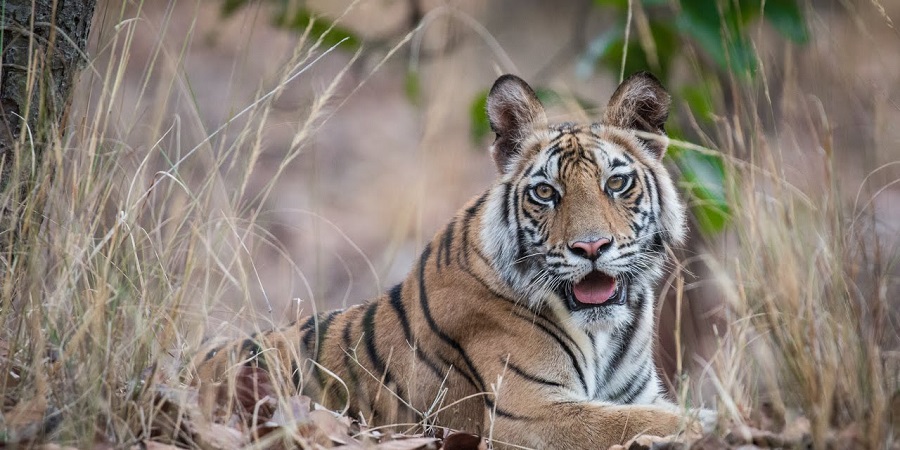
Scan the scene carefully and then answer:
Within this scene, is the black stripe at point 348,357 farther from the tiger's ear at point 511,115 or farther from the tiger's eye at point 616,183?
the tiger's eye at point 616,183

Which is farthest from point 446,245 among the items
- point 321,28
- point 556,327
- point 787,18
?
point 787,18

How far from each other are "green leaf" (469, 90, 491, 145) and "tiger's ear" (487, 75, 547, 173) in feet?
3.25

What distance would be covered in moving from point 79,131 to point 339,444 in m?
1.38

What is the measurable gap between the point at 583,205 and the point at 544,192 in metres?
0.23

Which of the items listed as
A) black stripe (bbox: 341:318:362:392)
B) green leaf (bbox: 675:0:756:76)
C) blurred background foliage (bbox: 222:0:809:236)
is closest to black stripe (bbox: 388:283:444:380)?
black stripe (bbox: 341:318:362:392)

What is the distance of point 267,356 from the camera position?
9.46 ft

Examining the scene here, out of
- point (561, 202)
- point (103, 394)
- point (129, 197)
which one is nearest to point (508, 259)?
point (561, 202)

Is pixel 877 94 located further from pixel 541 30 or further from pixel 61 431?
pixel 541 30

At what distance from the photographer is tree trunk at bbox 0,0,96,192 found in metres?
3.17

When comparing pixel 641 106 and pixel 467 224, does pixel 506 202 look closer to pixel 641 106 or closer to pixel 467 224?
pixel 467 224

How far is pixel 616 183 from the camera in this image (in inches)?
147

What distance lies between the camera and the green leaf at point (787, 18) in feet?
13.8

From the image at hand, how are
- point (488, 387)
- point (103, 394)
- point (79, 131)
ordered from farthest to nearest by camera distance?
1. point (488, 387)
2. point (79, 131)
3. point (103, 394)

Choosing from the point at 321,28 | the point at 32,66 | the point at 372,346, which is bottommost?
the point at 372,346
